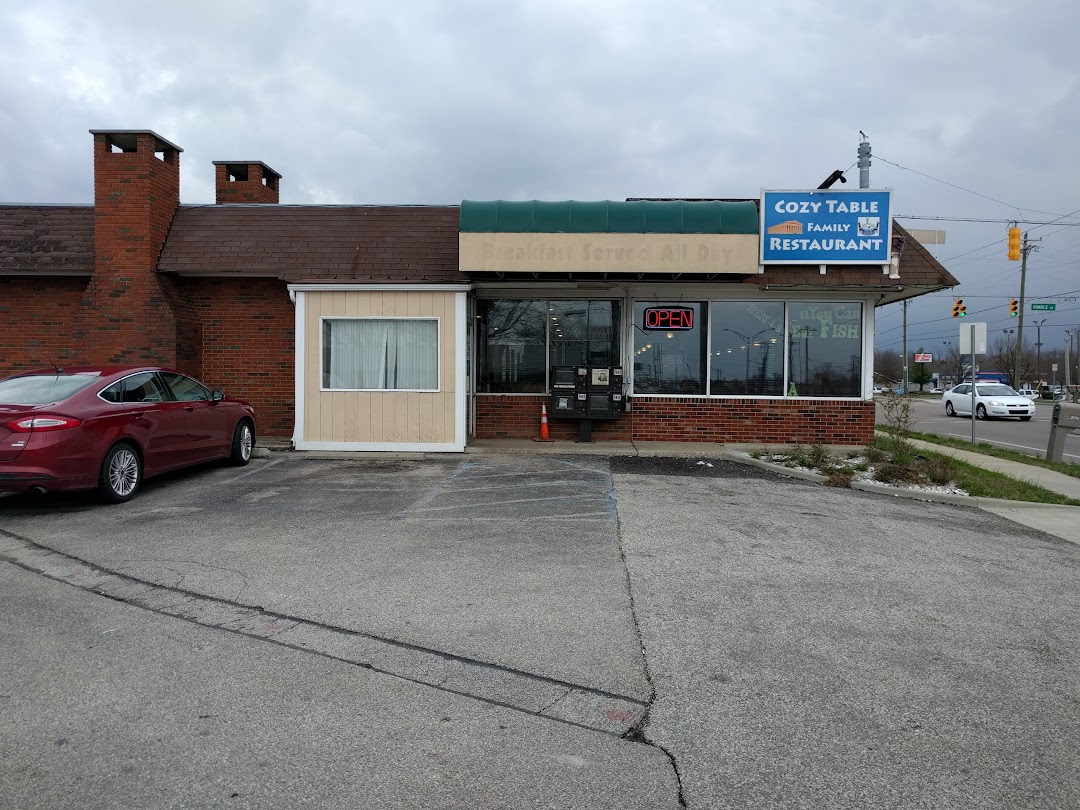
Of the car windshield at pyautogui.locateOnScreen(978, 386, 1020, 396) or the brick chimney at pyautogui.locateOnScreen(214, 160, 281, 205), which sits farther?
the car windshield at pyautogui.locateOnScreen(978, 386, 1020, 396)

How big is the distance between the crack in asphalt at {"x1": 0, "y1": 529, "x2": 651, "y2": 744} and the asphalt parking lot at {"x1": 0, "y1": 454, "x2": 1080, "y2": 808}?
0.02 metres

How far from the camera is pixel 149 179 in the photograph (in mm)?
14312

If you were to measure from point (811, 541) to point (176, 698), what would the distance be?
5722mm

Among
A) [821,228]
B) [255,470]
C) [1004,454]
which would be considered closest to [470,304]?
[255,470]

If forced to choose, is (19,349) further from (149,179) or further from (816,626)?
(816,626)

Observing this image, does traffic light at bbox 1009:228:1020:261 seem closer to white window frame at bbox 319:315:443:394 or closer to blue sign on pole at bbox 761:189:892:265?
blue sign on pole at bbox 761:189:892:265

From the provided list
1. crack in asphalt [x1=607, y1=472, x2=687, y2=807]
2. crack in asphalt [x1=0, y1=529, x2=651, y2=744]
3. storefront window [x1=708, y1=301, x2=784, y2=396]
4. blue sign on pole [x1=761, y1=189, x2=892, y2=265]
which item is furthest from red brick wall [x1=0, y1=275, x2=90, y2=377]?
crack in asphalt [x1=607, y1=472, x2=687, y2=807]

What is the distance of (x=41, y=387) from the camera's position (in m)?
8.78

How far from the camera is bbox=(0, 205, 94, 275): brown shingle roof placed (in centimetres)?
1424

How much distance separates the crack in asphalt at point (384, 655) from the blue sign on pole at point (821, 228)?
11097 millimetres

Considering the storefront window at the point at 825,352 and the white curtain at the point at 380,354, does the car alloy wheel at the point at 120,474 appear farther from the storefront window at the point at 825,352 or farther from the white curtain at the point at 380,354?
the storefront window at the point at 825,352

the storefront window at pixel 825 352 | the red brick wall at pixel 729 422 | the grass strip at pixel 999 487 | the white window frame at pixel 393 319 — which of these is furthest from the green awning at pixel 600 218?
the grass strip at pixel 999 487

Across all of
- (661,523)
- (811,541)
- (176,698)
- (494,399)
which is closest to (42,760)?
(176,698)

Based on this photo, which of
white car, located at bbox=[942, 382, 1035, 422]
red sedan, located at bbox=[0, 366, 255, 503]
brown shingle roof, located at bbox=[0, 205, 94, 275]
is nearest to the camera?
red sedan, located at bbox=[0, 366, 255, 503]
